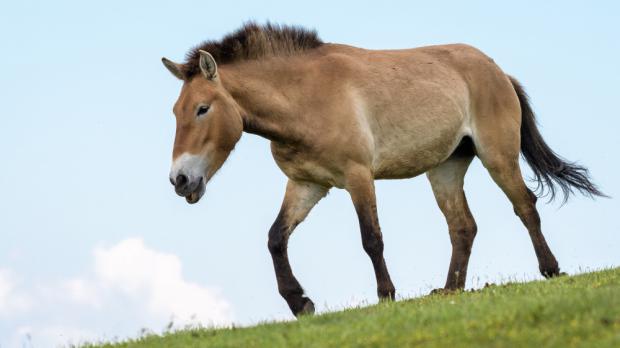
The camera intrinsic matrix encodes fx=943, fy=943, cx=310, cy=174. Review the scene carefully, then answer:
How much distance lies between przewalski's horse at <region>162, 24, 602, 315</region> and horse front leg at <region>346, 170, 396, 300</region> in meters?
0.01

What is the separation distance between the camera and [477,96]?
12.5 metres

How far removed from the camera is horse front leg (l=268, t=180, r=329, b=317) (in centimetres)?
1059

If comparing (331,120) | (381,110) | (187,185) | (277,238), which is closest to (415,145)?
(381,110)

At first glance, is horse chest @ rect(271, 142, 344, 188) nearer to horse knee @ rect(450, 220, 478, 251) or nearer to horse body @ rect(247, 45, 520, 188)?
horse body @ rect(247, 45, 520, 188)

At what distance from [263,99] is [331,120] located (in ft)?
2.60

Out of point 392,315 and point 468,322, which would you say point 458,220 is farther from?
point 468,322

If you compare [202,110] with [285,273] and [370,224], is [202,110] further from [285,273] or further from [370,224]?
[370,224]

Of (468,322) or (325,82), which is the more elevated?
(325,82)

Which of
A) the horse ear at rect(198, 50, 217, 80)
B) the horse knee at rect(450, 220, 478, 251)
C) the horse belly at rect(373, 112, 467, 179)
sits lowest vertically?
the horse knee at rect(450, 220, 478, 251)

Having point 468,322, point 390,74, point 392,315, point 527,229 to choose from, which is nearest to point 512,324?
point 468,322

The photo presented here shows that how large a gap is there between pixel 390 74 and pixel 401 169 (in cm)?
116

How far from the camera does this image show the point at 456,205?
12617 mm

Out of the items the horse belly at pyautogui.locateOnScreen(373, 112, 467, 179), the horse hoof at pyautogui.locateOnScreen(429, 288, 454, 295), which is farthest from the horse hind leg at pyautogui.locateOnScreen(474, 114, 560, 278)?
the horse hoof at pyautogui.locateOnScreen(429, 288, 454, 295)

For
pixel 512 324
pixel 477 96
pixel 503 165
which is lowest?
Answer: pixel 512 324
